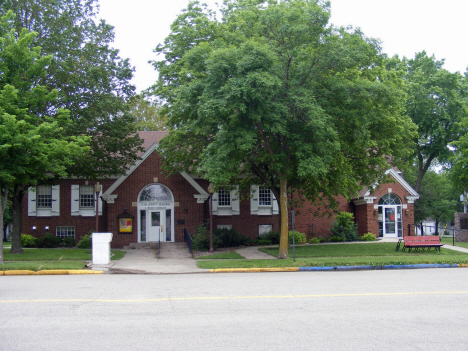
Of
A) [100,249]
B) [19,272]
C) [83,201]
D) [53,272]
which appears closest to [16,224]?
[83,201]

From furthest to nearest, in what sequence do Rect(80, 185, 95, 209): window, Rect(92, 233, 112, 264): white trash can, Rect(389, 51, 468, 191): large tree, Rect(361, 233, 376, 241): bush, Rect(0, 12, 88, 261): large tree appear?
Rect(389, 51, 468, 191): large tree → Rect(361, 233, 376, 241): bush → Rect(80, 185, 95, 209): window → Rect(92, 233, 112, 264): white trash can → Rect(0, 12, 88, 261): large tree

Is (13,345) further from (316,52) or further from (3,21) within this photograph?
(3,21)

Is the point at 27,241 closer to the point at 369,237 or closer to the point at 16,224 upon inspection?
the point at 16,224

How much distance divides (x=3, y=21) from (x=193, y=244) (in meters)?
14.0

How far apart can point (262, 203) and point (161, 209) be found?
7035 mm

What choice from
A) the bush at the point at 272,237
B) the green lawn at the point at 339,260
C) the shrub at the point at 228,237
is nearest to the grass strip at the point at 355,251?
the green lawn at the point at 339,260

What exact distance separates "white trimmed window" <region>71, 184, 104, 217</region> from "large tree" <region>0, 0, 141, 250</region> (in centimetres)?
481

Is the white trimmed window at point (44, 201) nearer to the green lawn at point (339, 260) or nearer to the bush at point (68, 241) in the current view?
the bush at point (68, 241)

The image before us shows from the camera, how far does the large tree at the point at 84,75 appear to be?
22844 mm

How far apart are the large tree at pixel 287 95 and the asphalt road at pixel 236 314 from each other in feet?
19.9

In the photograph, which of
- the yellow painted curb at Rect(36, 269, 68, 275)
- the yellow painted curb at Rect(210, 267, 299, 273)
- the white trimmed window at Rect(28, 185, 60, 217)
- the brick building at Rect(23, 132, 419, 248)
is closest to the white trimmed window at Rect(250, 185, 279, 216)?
the brick building at Rect(23, 132, 419, 248)

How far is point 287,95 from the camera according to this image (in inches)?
701

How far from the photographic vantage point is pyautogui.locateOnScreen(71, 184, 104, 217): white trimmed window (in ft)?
95.7

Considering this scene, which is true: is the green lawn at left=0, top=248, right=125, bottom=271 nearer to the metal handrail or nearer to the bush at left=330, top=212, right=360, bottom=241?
the metal handrail
